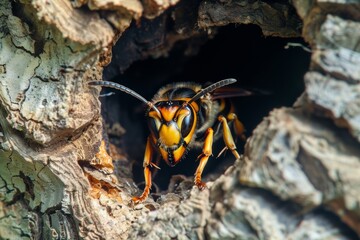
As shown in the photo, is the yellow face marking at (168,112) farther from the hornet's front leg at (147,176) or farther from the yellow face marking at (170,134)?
the hornet's front leg at (147,176)

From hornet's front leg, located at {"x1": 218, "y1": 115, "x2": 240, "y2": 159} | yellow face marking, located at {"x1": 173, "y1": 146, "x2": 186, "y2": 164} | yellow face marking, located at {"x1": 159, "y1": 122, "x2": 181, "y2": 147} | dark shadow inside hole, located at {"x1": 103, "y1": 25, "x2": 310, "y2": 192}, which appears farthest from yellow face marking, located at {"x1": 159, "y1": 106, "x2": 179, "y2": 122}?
dark shadow inside hole, located at {"x1": 103, "y1": 25, "x2": 310, "y2": 192}

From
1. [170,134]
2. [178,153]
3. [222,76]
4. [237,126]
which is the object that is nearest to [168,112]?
[170,134]

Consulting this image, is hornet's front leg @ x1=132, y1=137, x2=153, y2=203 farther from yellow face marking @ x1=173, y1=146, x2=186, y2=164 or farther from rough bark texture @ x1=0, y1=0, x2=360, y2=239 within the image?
yellow face marking @ x1=173, y1=146, x2=186, y2=164

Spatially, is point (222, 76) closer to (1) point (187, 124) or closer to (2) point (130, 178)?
(1) point (187, 124)

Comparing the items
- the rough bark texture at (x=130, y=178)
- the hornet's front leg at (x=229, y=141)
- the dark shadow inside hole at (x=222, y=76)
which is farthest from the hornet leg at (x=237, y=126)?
the rough bark texture at (x=130, y=178)

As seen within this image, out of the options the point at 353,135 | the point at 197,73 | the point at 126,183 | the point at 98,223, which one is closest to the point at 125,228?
the point at 98,223

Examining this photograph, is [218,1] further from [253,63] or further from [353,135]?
[253,63]
